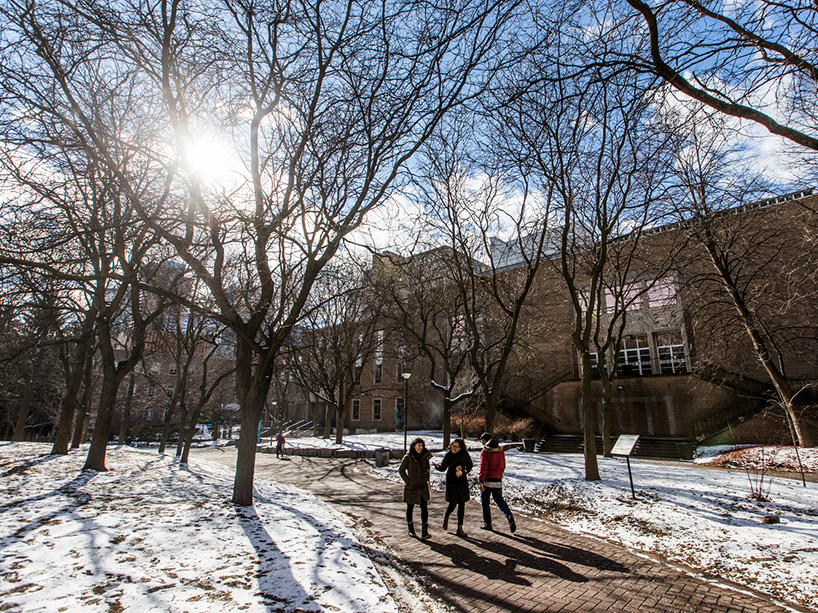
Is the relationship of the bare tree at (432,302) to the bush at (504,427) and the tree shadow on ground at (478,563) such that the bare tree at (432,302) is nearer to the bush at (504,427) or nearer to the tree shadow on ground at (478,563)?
the bush at (504,427)

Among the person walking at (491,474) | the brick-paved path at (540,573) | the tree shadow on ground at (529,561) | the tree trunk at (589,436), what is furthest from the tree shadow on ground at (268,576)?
the tree trunk at (589,436)

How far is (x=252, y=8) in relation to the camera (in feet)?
22.7

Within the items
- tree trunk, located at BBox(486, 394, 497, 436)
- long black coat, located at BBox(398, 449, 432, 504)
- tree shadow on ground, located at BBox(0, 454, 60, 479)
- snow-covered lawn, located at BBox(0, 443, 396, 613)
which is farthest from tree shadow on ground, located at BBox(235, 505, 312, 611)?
tree trunk, located at BBox(486, 394, 497, 436)

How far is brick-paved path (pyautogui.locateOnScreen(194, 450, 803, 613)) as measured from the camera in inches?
170

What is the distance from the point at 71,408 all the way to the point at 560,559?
14988mm

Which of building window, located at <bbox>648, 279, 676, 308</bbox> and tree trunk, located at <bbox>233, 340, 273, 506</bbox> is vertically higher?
building window, located at <bbox>648, 279, 676, 308</bbox>

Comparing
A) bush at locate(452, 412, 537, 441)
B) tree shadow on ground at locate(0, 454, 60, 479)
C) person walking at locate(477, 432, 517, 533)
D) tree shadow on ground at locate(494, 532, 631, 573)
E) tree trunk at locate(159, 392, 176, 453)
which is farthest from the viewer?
bush at locate(452, 412, 537, 441)

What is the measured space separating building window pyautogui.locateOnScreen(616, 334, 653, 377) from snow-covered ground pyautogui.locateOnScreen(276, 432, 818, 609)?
13.9 m

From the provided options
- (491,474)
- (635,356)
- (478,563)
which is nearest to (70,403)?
(491,474)

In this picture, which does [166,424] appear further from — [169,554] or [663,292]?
[663,292]

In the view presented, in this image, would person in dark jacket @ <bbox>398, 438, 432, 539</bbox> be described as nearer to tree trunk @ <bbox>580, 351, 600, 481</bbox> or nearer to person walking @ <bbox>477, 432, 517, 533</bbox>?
person walking @ <bbox>477, 432, 517, 533</bbox>

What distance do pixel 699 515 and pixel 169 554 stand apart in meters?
8.38

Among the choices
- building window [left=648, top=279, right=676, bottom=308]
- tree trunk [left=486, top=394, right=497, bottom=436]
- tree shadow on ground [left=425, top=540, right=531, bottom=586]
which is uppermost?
building window [left=648, top=279, right=676, bottom=308]

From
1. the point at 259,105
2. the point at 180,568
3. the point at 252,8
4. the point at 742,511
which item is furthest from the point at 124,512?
the point at 742,511
